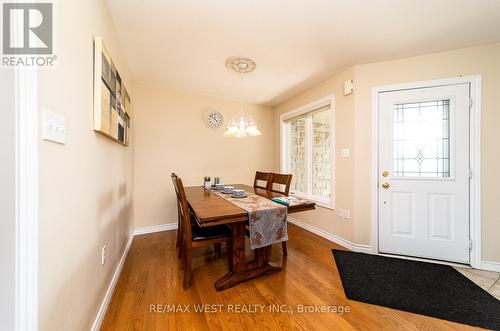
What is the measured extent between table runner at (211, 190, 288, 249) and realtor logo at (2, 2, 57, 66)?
141cm

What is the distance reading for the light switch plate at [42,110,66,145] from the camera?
29.2 inches

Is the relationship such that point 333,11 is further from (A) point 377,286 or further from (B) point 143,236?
(B) point 143,236

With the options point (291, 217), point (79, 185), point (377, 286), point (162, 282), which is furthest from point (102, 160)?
point (291, 217)

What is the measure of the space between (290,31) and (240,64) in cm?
77

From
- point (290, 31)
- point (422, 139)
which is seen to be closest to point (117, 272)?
point (290, 31)

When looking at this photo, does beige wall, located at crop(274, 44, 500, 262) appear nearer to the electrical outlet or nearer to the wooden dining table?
the wooden dining table

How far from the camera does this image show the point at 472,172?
1994 millimetres

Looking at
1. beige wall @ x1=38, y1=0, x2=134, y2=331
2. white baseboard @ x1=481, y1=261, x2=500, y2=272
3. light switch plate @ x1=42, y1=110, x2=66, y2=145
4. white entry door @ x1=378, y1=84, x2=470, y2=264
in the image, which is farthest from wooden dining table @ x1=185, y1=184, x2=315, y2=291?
white baseboard @ x1=481, y1=261, x2=500, y2=272

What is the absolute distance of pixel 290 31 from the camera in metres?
1.79

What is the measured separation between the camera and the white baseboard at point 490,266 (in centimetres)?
192

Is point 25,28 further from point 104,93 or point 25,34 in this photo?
point 104,93

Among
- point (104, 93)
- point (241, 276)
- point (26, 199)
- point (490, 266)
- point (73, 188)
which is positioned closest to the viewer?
point (26, 199)

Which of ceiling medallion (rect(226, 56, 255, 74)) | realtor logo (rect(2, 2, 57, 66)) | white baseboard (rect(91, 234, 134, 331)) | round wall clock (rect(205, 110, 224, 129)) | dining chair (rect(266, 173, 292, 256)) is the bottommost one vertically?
white baseboard (rect(91, 234, 134, 331))

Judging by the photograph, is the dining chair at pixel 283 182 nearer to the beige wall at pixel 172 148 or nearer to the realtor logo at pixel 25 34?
the beige wall at pixel 172 148
